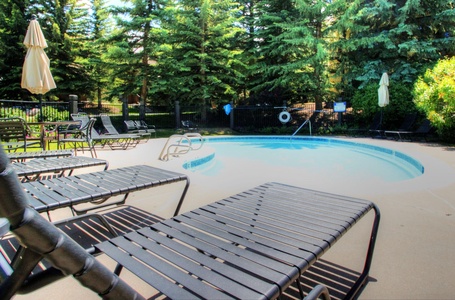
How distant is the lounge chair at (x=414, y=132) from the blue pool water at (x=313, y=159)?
5.36 feet

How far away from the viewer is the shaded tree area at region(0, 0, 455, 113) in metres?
13.7

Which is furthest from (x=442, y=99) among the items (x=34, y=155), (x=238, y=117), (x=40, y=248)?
(x=40, y=248)

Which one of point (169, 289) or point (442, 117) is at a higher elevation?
point (442, 117)

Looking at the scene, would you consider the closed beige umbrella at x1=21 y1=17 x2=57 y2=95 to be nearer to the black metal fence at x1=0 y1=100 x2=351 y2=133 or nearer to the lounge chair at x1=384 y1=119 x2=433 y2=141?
the black metal fence at x1=0 y1=100 x2=351 y2=133

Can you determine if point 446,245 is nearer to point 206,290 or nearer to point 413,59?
point 206,290

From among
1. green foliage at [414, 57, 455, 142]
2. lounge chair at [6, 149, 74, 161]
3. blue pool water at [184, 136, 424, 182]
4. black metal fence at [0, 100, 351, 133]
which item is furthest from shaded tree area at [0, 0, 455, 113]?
lounge chair at [6, 149, 74, 161]

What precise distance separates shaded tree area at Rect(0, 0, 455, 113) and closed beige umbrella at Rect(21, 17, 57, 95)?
26.7 feet

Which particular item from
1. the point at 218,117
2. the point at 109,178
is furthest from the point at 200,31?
the point at 109,178

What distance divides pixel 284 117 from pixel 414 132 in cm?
668


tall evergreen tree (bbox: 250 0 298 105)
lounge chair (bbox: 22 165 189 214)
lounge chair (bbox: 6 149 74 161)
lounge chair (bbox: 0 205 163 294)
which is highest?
tall evergreen tree (bbox: 250 0 298 105)

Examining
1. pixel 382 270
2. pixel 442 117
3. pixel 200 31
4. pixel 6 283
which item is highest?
pixel 200 31

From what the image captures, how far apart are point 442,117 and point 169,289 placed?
32.8ft

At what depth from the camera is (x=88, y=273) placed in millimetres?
747

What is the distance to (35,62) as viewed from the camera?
21.0 feet
